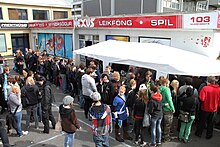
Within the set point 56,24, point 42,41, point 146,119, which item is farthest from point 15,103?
point 42,41

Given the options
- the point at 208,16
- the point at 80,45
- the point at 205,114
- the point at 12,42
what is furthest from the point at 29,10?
the point at 205,114

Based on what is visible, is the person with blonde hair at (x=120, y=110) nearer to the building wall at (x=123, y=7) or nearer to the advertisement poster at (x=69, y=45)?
the advertisement poster at (x=69, y=45)

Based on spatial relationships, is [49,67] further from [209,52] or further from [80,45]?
[209,52]

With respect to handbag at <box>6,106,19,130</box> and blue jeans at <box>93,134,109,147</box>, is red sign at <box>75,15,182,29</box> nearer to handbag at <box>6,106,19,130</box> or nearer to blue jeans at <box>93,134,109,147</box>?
blue jeans at <box>93,134,109,147</box>

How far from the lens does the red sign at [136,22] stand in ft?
24.6

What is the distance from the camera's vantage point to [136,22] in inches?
351

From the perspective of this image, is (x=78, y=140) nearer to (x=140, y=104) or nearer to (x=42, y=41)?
(x=140, y=104)

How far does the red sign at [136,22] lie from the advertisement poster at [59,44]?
3483mm

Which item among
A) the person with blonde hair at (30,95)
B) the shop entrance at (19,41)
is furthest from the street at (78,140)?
the shop entrance at (19,41)

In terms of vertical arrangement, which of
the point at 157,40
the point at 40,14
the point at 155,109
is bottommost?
the point at 155,109

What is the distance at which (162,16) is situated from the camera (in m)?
7.75

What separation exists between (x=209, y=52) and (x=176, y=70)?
226cm

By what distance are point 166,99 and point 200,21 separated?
3.37 metres

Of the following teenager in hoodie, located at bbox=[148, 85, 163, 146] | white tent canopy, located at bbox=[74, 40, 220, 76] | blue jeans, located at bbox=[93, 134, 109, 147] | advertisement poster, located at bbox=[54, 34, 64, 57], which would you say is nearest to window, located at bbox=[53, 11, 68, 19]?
advertisement poster, located at bbox=[54, 34, 64, 57]
